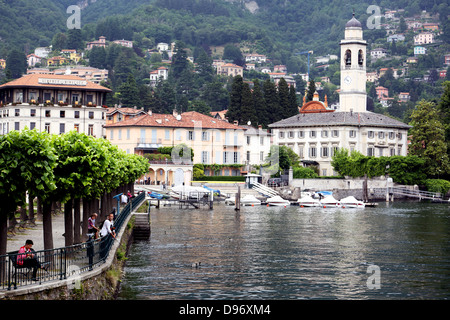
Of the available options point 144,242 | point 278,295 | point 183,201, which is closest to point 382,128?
point 183,201

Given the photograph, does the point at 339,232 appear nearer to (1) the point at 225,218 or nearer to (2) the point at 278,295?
(1) the point at 225,218

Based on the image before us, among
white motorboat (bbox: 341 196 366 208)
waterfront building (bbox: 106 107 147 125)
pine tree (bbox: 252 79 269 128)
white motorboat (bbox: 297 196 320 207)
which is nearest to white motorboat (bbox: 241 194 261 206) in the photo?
white motorboat (bbox: 297 196 320 207)

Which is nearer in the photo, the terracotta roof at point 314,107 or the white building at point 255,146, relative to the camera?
the white building at point 255,146

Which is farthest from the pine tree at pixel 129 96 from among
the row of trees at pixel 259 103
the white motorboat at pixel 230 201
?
the white motorboat at pixel 230 201

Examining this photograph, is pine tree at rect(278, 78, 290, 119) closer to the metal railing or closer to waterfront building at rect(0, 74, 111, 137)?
waterfront building at rect(0, 74, 111, 137)

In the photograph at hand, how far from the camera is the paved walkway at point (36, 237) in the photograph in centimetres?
3555

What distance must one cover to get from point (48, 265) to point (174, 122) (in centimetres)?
9601

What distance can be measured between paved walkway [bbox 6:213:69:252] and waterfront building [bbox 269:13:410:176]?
8763 centimetres

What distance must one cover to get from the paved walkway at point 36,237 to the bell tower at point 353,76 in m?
97.8

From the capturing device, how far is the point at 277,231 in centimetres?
6194

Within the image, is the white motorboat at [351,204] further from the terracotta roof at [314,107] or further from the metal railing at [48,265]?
the metal railing at [48,265]

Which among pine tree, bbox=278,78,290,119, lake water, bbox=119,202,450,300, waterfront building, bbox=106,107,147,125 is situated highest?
pine tree, bbox=278,78,290,119

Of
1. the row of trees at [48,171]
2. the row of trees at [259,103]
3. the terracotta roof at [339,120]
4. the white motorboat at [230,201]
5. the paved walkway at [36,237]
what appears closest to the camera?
the row of trees at [48,171]

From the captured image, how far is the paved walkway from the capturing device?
117 feet
